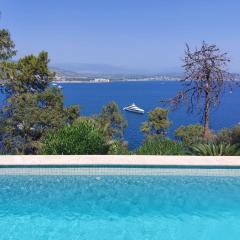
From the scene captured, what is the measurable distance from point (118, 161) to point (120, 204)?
1.87m

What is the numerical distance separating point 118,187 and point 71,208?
4.78 ft

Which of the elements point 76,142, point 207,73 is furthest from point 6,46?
point 207,73

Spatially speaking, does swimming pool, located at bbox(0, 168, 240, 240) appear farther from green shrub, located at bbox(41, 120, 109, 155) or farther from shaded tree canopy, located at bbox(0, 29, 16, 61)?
shaded tree canopy, located at bbox(0, 29, 16, 61)

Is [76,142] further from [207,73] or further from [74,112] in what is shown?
[74,112]

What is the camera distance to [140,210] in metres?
8.18

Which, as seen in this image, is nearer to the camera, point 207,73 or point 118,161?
Answer: point 118,161

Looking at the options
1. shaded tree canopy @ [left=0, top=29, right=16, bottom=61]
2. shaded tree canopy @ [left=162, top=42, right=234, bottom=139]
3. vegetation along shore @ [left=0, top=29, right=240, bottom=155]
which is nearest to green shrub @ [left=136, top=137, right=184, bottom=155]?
vegetation along shore @ [left=0, top=29, right=240, bottom=155]

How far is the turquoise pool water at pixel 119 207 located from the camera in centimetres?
707

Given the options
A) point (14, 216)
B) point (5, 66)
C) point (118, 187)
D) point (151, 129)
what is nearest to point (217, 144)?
point (118, 187)

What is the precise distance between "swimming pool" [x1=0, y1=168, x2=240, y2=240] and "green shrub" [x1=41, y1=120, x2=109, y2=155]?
5.69 ft

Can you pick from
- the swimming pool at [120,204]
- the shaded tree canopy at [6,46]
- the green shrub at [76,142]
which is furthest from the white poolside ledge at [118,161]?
the shaded tree canopy at [6,46]

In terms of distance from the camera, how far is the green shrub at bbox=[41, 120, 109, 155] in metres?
11.8

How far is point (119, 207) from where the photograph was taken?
8352mm

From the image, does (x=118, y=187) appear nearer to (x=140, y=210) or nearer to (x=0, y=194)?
(x=140, y=210)
